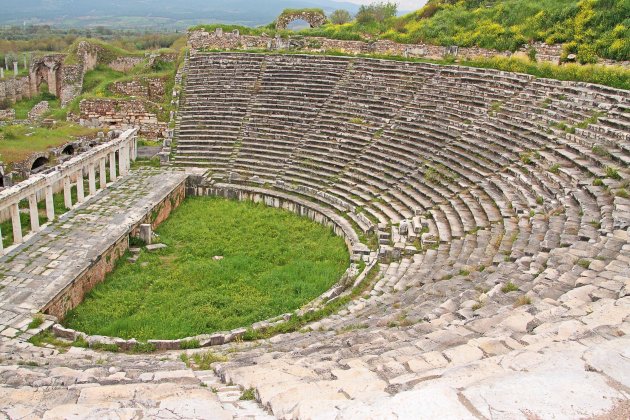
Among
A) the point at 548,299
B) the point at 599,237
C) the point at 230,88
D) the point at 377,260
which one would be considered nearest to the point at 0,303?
the point at 377,260

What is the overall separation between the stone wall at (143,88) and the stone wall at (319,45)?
8.60 ft

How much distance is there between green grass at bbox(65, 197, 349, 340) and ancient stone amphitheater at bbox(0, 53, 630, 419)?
131 cm

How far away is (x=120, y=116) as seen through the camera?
24953 mm

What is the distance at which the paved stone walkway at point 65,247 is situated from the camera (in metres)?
11.1

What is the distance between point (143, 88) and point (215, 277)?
16.9 metres

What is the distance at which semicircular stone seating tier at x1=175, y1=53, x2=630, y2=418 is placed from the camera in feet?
17.0

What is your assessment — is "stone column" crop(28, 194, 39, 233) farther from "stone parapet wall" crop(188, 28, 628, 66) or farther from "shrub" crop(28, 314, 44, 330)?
"stone parapet wall" crop(188, 28, 628, 66)

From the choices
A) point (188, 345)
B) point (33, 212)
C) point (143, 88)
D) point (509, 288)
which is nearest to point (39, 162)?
point (33, 212)

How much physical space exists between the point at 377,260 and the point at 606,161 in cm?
591

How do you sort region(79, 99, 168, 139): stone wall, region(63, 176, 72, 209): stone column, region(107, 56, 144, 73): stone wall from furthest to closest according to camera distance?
region(107, 56, 144, 73): stone wall
region(79, 99, 168, 139): stone wall
region(63, 176, 72, 209): stone column

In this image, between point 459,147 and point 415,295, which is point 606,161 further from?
point 415,295

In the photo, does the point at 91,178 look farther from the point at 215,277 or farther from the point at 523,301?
the point at 523,301

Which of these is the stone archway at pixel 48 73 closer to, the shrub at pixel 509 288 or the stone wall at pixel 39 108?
the stone wall at pixel 39 108

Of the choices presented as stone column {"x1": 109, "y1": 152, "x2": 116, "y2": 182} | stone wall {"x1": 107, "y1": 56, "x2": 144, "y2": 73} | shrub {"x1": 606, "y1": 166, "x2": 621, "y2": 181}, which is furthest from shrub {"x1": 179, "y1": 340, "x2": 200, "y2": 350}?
stone wall {"x1": 107, "y1": 56, "x2": 144, "y2": 73}
